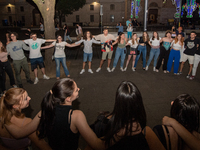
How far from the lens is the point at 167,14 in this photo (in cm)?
4378

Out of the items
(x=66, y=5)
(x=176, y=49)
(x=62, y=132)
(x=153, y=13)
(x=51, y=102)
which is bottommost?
(x=62, y=132)

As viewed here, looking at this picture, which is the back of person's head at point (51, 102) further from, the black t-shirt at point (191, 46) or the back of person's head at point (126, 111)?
the black t-shirt at point (191, 46)

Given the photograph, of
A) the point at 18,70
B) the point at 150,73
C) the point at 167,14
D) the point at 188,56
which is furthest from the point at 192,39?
the point at 167,14

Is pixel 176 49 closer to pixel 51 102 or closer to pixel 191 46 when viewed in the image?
pixel 191 46

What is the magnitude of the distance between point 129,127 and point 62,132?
30.5 inches

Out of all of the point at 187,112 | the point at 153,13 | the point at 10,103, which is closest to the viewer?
the point at 187,112

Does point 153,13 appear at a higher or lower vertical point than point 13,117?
higher

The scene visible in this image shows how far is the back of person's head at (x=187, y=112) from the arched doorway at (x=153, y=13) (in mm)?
46480

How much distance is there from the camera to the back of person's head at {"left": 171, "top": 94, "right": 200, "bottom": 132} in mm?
1973

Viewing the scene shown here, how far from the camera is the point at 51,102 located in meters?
2.04

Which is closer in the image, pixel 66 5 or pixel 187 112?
pixel 187 112

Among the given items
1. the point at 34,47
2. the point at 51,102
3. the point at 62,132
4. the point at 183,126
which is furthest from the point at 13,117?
the point at 34,47

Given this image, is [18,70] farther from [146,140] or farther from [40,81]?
[146,140]

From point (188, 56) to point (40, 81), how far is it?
618 cm
